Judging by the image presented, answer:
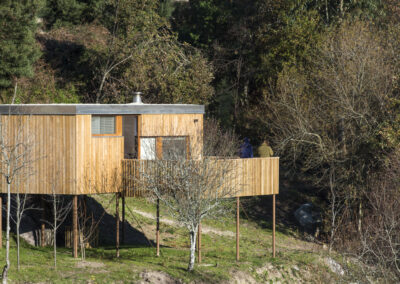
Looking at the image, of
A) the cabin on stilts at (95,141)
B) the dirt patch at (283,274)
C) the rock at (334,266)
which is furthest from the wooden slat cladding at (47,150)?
the rock at (334,266)

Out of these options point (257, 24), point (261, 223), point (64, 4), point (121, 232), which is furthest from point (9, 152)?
point (257, 24)

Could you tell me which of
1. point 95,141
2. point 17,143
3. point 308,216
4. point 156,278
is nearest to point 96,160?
point 95,141

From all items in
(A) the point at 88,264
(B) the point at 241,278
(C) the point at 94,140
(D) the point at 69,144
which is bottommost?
(B) the point at 241,278

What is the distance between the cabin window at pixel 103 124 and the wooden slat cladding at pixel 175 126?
1.11 metres

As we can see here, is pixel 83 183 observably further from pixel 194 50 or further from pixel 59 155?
pixel 194 50

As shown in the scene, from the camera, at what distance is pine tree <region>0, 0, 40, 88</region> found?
111 ft

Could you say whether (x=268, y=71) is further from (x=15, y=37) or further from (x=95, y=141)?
(x=95, y=141)

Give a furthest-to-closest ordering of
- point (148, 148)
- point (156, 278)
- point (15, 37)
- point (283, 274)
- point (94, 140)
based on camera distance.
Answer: point (15, 37)
point (283, 274)
point (148, 148)
point (94, 140)
point (156, 278)

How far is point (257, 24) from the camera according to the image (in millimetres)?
44812

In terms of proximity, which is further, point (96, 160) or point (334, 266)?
point (334, 266)

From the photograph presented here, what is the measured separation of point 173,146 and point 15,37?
13.1 metres

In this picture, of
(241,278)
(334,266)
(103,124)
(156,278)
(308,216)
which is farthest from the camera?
(308,216)

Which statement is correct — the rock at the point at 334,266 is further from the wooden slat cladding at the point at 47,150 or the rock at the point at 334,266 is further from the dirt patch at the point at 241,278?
the wooden slat cladding at the point at 47,150

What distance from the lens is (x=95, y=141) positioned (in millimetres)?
24625
